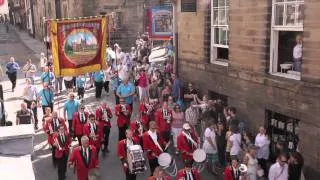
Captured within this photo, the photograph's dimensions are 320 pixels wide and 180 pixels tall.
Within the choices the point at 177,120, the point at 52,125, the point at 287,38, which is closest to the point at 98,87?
the point at 177,120

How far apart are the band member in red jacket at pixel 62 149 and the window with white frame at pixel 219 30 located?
6022mm

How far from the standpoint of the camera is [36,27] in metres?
55.5

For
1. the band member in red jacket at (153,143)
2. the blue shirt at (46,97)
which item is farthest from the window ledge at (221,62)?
the blue shirt at (46,97)

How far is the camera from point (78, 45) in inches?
530

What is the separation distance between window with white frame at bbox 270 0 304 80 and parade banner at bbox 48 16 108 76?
15.7 ft

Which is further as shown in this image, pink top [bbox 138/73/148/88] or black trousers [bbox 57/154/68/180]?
pink top [bbox 138/73/148/88]

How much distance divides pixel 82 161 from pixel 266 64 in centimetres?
541

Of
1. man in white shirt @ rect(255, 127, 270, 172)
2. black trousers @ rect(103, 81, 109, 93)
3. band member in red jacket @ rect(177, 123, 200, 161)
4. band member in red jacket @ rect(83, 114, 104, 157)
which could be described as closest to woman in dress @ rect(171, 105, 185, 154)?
band member in red jacket @ rect(177, 123, 200, 161)

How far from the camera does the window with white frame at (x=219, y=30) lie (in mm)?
14953

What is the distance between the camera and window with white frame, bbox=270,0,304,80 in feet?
38.0

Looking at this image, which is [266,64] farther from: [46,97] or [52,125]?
[46,97]

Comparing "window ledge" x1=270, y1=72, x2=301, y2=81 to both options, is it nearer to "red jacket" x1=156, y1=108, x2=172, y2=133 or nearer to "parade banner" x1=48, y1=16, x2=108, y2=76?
"red jacket" x1=156, y1=108, x2=172, y2=133

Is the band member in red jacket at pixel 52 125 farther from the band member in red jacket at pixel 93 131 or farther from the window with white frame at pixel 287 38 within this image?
the window with white frame at pixel 287 38

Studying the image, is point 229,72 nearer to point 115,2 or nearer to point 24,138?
point 24,138
